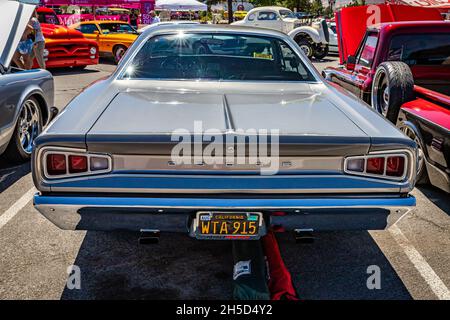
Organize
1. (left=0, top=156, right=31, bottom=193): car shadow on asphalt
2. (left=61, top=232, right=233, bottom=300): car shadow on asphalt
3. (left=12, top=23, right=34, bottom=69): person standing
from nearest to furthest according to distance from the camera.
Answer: (left=61, top=232, right=233, bottom=300): car shadow on asphalt
(left=0, top=156, right=31, bottom=193): car shadow on asphalt
(left=12, top=23, right=34, bottom=69): person standing

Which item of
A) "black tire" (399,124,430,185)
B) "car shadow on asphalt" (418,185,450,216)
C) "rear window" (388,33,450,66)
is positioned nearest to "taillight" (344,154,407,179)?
"black tire" (399,124,430,185)

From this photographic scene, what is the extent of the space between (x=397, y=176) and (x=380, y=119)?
0.47m

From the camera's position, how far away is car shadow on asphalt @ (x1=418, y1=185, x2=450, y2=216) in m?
3.99

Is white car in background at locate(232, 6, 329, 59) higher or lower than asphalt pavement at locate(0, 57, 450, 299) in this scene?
higher

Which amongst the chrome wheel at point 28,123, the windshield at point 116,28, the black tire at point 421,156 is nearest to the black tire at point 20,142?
the chrome wheel at point 28,123

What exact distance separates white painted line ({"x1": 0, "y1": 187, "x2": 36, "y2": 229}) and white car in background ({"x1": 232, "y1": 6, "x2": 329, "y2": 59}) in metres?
13.6

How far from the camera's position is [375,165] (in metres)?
2.49

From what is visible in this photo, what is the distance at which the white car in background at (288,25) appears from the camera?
53.5 ft

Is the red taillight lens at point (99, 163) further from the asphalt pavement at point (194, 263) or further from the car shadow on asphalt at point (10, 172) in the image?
the car shadow on asphalt at point (10, 172)

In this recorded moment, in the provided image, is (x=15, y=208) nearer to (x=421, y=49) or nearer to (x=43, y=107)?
(x=43, y=107)

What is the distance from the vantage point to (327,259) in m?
3.09

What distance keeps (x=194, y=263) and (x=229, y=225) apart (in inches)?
27.7

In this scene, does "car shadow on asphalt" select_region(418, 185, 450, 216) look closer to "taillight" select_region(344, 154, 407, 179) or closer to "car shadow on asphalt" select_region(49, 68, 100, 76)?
"taillight" select_region(344, 154, 407, 179)

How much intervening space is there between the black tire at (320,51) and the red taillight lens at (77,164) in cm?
1508
